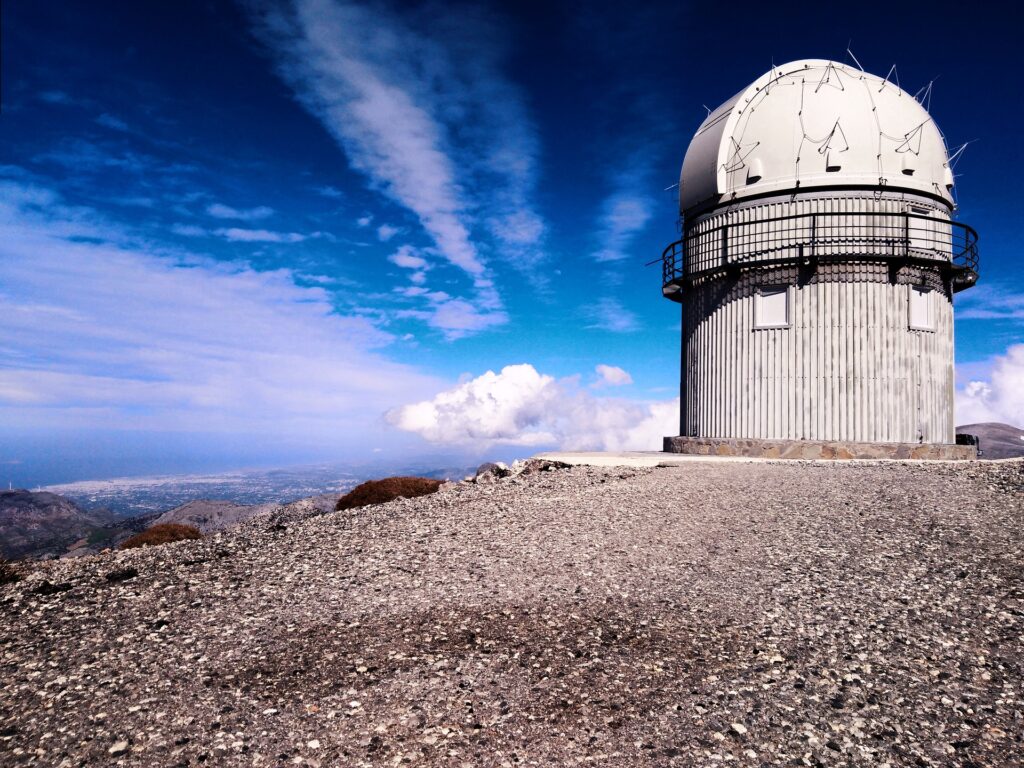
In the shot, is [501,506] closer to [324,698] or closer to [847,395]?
[324,698]

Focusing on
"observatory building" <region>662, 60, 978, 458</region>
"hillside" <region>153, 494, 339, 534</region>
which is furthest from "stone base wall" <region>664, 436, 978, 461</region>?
"hillside" <region>153, 494, 339, 534</region>

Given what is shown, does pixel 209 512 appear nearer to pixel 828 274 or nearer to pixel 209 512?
pixel 209 512

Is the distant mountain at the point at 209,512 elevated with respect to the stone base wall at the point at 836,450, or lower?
lower

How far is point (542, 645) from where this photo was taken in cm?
518

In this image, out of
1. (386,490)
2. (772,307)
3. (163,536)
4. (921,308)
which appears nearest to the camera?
(163,536)

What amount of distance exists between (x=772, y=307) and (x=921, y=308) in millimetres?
4035

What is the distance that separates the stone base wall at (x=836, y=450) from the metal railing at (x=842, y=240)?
4962 mm

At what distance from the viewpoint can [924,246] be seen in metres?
18.0

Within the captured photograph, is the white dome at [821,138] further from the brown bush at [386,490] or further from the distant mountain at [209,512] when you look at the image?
the distant mountain at [209,512]

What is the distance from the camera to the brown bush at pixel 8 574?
7.67 m

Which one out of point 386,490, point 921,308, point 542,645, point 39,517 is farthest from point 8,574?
point 39,517

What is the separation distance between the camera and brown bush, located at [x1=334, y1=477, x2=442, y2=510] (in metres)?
13.7

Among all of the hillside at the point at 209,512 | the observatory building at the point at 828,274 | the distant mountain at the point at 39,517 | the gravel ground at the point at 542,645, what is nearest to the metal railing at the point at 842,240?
the observatory building at the point at 828,274

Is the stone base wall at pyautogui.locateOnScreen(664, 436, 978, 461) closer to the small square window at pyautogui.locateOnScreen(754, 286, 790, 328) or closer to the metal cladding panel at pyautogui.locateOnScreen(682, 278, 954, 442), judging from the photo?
the metal cladding panel at pyautogui.locateOnScreen(682, 278, 954, 442)
